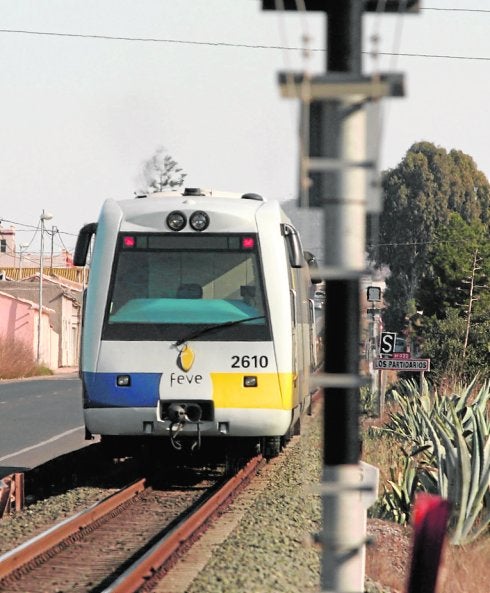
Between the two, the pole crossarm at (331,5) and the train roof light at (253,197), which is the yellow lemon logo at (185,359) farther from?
the pole crossarm at (331,5)

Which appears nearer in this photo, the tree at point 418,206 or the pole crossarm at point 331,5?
the pole crossarm at point 331,5

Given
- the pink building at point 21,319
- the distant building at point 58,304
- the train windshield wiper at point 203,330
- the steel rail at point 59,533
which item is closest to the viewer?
the steel rail at point 59,533

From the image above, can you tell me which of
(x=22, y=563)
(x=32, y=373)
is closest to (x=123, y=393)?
(x=22, y=563)

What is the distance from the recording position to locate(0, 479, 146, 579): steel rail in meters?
9.48

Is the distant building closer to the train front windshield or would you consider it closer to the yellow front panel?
the train front windshield

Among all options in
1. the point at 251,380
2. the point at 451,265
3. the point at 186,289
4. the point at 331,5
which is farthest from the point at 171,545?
the point at 451,265

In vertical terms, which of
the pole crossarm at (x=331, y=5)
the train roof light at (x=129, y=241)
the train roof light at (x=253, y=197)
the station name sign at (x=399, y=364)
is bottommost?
the station name sign at (x=399, y=364)

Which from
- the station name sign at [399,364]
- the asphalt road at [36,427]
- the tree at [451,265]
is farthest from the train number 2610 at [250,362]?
→ the tree at [451,265]

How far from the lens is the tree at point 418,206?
90312mm

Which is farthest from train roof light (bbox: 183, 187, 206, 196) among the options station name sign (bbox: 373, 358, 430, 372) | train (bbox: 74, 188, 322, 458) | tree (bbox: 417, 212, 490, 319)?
tree (bbox: 417, 212, 490, 319)

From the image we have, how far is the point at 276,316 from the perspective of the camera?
46.1ft

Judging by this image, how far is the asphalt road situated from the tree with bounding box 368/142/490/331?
52139mm

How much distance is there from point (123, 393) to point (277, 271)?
6.77ft

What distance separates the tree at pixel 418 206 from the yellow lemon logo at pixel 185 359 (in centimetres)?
7365
